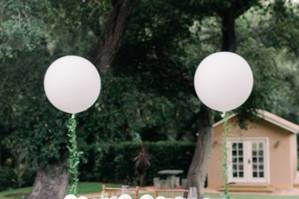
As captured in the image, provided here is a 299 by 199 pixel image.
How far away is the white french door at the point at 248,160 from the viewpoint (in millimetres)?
19453

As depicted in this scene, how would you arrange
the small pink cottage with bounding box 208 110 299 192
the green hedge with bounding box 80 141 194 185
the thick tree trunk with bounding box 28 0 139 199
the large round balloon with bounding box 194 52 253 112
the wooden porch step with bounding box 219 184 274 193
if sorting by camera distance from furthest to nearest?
the green hedge with bounding box 80 141 194 185 < the small pink cottage with bounding box 208 110 299 192 < the wooden porch step with bounding box 219 184 274 193 < the thick tree trunk with bounding box 28 0 139 199 < the large round balloon with bounding box 194 52 253 112

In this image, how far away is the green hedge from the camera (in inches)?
824

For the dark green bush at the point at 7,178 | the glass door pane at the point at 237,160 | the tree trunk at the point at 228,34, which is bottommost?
the dark green bush at the point at 7,178

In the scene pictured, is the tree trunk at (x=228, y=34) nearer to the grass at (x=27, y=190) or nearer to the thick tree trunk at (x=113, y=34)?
the thick tree trunk at (x=113, y=34)

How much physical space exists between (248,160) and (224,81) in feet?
43.9

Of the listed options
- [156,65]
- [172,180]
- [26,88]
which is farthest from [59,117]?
[172,180]

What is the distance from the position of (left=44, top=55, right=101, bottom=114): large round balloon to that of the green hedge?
13.4 meters

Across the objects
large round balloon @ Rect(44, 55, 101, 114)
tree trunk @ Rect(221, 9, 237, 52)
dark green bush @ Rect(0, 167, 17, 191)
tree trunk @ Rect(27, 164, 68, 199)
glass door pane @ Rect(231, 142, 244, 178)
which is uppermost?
tree trunk @ Rect(221, 9, 237, 52)

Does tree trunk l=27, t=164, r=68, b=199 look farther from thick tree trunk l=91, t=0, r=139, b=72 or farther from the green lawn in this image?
the green lawn

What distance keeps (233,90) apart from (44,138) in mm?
5336

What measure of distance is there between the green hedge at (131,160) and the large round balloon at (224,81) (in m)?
13.9

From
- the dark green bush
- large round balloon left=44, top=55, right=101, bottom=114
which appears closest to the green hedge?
the dark green bush

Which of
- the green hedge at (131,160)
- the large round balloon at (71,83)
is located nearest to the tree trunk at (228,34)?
the green hedge at (131,160)

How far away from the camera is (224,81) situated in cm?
664
